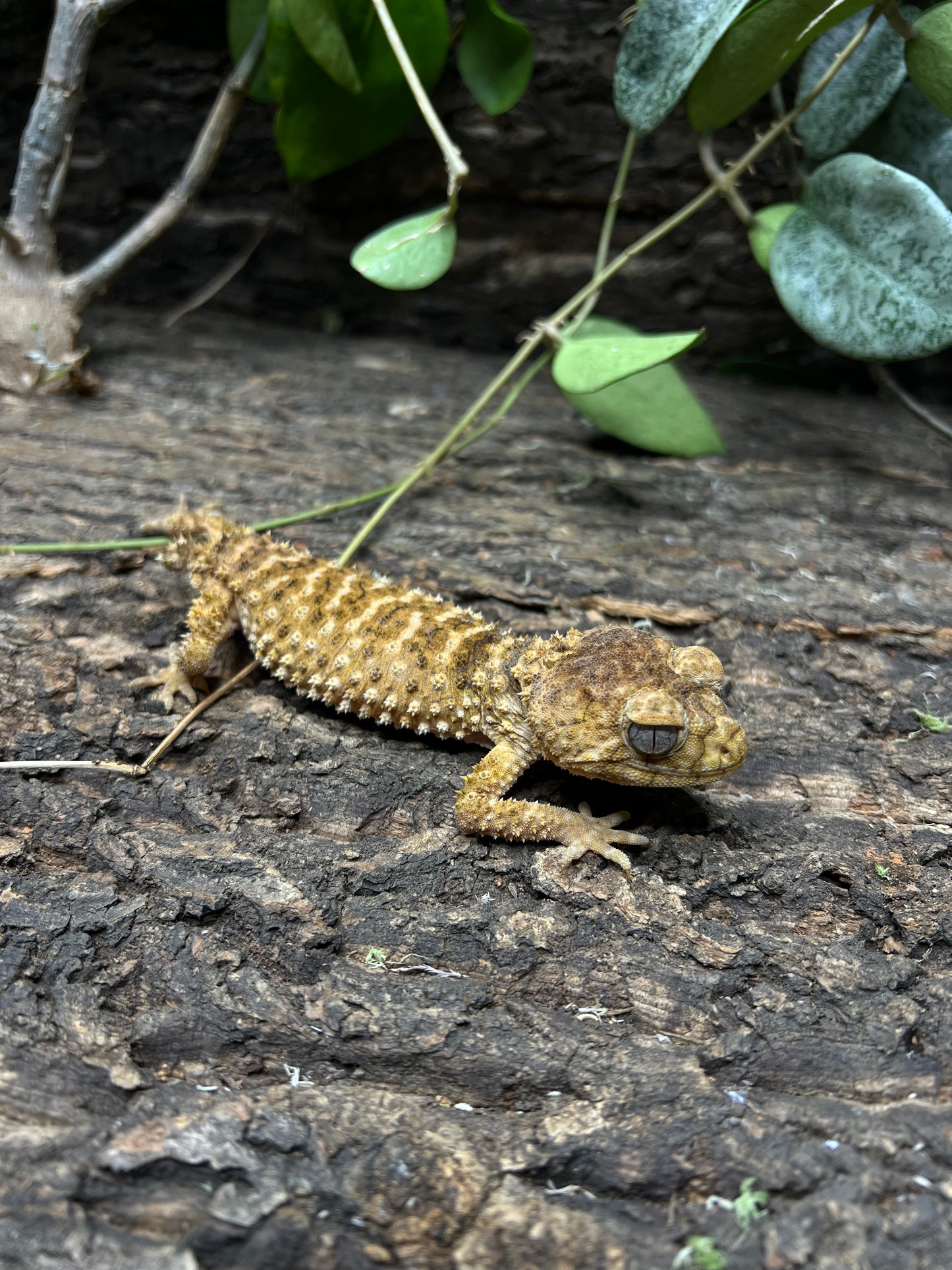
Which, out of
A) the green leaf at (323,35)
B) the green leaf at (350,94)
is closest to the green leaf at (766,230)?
the green leaf at (350,94)

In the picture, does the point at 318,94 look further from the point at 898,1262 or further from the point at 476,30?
the point at 898,1262

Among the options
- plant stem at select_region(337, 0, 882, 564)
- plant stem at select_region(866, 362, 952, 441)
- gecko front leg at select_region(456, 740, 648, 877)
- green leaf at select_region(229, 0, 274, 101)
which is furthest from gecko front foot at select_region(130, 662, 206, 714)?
plant stem at select_region(866, 362, 952, 441)

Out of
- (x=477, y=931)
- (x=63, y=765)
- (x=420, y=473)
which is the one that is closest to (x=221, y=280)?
(x=420, y=473)

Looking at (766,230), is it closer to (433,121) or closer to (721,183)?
(721,183)

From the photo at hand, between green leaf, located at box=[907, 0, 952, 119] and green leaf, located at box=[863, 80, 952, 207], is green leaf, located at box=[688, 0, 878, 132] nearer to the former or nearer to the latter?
green leaf, located at box=[907, 0, 952, 119]

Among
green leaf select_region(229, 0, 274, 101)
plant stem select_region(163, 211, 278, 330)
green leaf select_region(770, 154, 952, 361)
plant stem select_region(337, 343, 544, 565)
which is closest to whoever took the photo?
green leaf select_region(770, 154, 952, 361)

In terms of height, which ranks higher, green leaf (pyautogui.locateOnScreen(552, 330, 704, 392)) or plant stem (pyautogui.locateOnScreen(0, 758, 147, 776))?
green leaf (pyautogui.locateOnScreen(552, 330, 704, 392))
